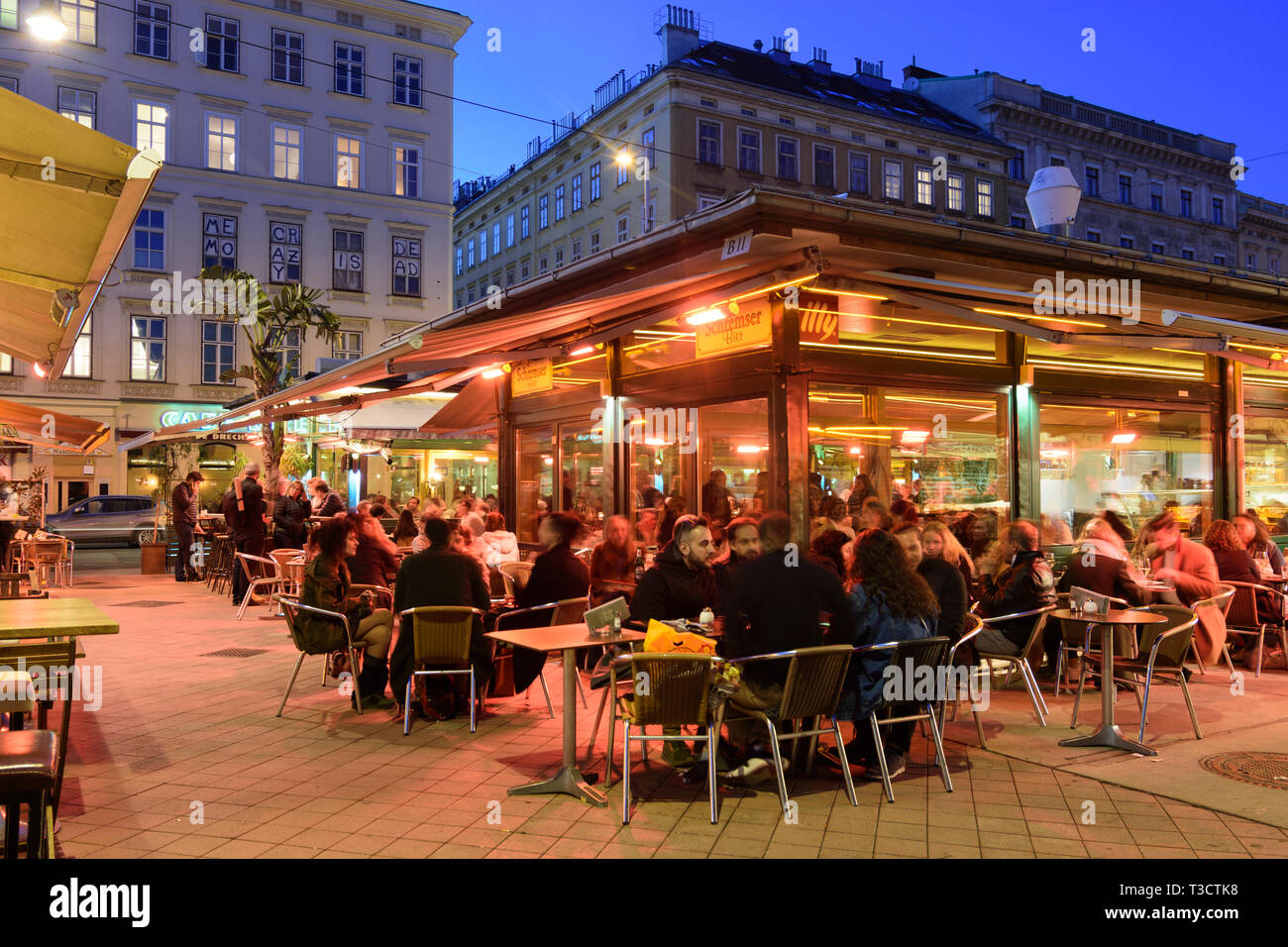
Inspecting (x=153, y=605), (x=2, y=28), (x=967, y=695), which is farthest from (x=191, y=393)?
(x=967, y=695)

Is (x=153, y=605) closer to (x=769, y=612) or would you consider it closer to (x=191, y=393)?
(x=769, y=612)

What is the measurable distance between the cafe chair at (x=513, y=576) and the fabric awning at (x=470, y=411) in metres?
4.86

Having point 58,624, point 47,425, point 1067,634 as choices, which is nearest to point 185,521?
point 47,425

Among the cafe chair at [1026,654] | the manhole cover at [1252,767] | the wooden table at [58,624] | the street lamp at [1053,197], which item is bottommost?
the manhole cover at [1252,767]

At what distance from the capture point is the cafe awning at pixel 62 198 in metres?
2.99

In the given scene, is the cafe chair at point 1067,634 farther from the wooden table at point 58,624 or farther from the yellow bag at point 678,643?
the wooden table at point 58,624

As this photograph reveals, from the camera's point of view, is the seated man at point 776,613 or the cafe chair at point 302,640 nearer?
the seated man at point 776,613

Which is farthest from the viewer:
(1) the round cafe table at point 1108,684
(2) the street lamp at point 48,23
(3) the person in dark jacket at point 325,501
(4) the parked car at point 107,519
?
(2) the street lamp at point 48,23

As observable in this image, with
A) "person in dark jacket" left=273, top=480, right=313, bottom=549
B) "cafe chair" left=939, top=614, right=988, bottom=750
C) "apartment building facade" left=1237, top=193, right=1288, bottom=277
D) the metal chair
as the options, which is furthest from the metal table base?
"apartment building facade" left=1237, top=193, right=1288, bottom=277

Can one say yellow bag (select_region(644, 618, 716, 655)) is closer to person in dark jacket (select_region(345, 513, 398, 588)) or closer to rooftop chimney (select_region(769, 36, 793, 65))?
person in dark jacket (select_region(345, 513, 398, 588))

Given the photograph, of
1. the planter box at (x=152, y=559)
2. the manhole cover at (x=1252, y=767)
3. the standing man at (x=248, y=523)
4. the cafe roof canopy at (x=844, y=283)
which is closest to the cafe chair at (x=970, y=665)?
the manhole cover at (x=1252, y=767)

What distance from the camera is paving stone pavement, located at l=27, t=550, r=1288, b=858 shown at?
166 inches
